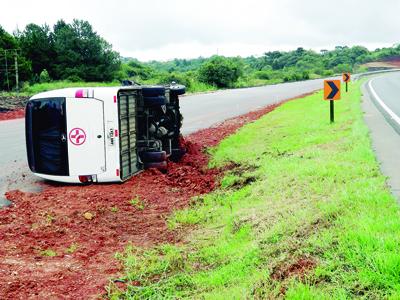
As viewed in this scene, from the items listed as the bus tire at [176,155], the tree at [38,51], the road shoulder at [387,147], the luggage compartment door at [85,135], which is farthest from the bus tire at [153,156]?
the tree at [38,51]

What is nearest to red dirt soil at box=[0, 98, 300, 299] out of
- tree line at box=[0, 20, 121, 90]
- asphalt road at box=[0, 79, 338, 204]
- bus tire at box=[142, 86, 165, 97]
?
asphalt road at box=[0, 79, 338, 204]

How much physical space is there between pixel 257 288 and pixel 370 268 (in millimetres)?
959

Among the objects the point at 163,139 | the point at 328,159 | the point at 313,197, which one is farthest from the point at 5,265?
the point at 163,139

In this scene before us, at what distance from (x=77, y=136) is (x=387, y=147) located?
586 centimetres

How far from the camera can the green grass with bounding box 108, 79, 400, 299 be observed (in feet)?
13.5

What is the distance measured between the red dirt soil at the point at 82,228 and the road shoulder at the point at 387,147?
3.03m

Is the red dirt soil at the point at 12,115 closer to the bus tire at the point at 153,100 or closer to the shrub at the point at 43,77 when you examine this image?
the bus tire at the point at 153,100

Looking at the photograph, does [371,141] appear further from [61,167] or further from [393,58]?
[393,58]

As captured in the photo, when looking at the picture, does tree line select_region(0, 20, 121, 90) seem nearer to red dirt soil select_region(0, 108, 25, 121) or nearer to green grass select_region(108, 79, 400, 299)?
red dirt soil select_region(0, 108, 25, 121)

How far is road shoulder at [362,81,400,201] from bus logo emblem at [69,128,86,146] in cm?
542

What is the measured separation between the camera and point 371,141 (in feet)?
33.1

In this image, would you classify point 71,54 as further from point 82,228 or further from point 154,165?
point 82,228

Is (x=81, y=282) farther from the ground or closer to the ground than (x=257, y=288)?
closer to the ground

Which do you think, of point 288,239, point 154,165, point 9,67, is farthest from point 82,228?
point 9,67
